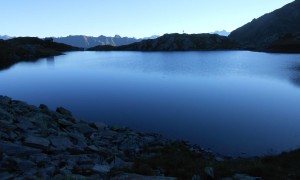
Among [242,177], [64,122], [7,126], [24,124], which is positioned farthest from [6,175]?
[64,122]

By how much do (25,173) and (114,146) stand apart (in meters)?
11.6

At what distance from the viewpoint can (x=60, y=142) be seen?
72.6ft

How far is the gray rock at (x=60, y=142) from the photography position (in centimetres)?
2109

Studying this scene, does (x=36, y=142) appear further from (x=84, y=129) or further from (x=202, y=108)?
(x=202, y=108)

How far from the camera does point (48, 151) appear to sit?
19.8m

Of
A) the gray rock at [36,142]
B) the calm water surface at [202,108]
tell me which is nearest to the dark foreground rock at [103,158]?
the gray rock at [36,142]

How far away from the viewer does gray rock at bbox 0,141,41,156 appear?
58.7 ft

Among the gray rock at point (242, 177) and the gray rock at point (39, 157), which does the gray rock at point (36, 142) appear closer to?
the gray rock at point (39, 157)

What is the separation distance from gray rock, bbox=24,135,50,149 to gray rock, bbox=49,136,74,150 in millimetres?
593

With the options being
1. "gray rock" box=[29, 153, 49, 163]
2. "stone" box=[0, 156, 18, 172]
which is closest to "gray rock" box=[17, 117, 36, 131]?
"gray rock" box=[29, 153, 49, 163]

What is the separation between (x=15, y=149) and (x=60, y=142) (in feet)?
13.7

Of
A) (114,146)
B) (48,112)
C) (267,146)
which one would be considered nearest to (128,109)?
(48,112)

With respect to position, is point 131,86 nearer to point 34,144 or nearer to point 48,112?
point 48,112

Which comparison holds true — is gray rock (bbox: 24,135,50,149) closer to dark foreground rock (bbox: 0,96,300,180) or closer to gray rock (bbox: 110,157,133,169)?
dark foreground rock (bbox: 0,96,300,180)
